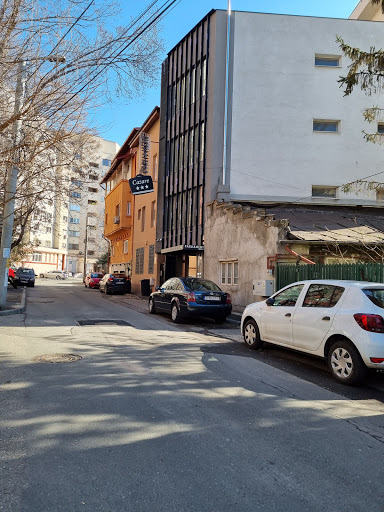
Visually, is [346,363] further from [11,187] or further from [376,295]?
[11,187]

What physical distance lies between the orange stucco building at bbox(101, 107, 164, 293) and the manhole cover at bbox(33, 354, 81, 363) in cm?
1862

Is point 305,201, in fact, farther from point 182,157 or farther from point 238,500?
point 238,500

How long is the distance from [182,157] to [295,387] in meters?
20.1

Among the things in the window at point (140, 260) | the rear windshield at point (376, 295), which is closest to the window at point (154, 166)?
the window at point (140, 260)

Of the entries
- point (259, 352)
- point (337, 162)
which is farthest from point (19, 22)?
point (337, 162)

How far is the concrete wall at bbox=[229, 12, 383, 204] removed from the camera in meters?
20.7

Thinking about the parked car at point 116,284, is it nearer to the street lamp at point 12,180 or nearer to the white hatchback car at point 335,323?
the street lamp at point 12,180

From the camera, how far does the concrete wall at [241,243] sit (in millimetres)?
14766

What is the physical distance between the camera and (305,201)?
20.4 metres

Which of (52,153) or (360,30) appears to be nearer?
(52,153)

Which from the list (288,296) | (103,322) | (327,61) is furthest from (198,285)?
(327,61)

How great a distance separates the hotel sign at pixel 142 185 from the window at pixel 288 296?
17669 mm

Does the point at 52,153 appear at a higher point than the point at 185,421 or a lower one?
higher

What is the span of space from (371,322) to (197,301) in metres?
7.25
